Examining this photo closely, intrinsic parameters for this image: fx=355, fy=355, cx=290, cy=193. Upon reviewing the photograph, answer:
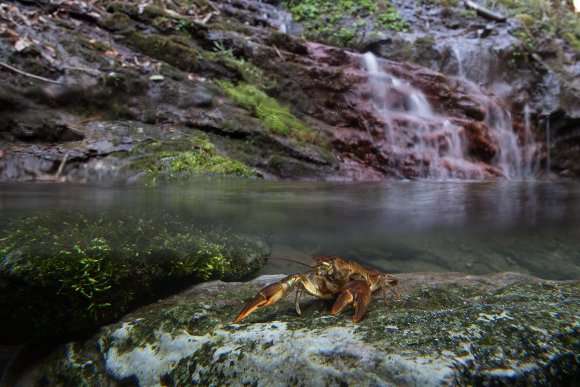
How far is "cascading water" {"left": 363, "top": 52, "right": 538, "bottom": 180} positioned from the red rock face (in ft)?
0.09

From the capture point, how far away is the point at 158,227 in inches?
163

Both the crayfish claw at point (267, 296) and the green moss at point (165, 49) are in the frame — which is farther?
the green moss at point (165, 49)

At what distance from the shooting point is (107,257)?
3.21 meters

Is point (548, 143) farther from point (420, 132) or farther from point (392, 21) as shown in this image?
point (392, 21)

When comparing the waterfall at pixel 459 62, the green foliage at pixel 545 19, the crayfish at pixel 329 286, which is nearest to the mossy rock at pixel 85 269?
the crayfish at pixel 329 286

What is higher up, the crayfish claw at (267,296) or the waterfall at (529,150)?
the waterfall at (529,150)

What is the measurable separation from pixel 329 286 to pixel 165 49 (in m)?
7.30

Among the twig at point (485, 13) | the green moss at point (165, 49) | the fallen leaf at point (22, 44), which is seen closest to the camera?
the fallen leaf at point (22, 44)

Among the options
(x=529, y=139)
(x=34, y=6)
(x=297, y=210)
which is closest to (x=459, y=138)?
(x=529, y=139)

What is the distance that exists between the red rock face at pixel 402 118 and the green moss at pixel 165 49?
245cm

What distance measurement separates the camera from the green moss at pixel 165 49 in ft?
26.1

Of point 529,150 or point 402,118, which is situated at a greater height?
point 402,118

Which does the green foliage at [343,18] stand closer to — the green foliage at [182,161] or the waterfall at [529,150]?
the waterfall at [529,150]

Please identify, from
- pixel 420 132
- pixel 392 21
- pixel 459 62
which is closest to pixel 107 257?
pixel 420 132
